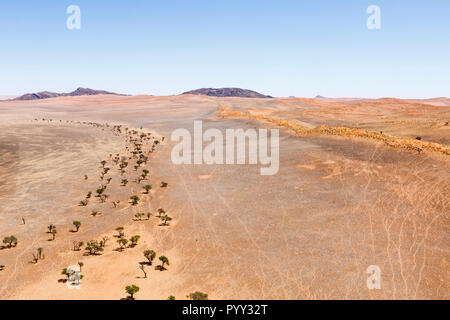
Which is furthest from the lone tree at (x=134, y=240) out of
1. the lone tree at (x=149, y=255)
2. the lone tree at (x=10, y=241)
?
the lone tree at (x=10, y=241)

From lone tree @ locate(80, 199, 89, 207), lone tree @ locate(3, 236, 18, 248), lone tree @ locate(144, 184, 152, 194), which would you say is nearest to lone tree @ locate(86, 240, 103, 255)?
lone tree @ locate(3, 236, 18, 248)

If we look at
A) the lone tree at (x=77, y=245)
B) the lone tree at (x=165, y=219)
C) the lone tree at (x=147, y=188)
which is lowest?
the lone tree at (x=77, y=245)

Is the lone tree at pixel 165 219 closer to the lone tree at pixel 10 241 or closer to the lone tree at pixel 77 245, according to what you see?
the lone tree at pixel 77 245

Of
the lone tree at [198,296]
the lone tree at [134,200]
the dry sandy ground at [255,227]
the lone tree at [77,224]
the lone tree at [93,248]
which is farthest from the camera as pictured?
the lone tree at [134,200]

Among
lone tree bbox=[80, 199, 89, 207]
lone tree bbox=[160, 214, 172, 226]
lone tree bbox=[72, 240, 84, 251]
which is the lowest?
lone tree bbox=[72, 240, 84, 251]

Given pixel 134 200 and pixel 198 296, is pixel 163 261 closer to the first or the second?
pixel 198 296

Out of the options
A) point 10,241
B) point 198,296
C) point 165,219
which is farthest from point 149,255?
point 10,241

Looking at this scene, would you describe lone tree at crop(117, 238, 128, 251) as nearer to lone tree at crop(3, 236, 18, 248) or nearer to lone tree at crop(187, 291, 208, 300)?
lone tree at crop(3, 236, 18, 248)
